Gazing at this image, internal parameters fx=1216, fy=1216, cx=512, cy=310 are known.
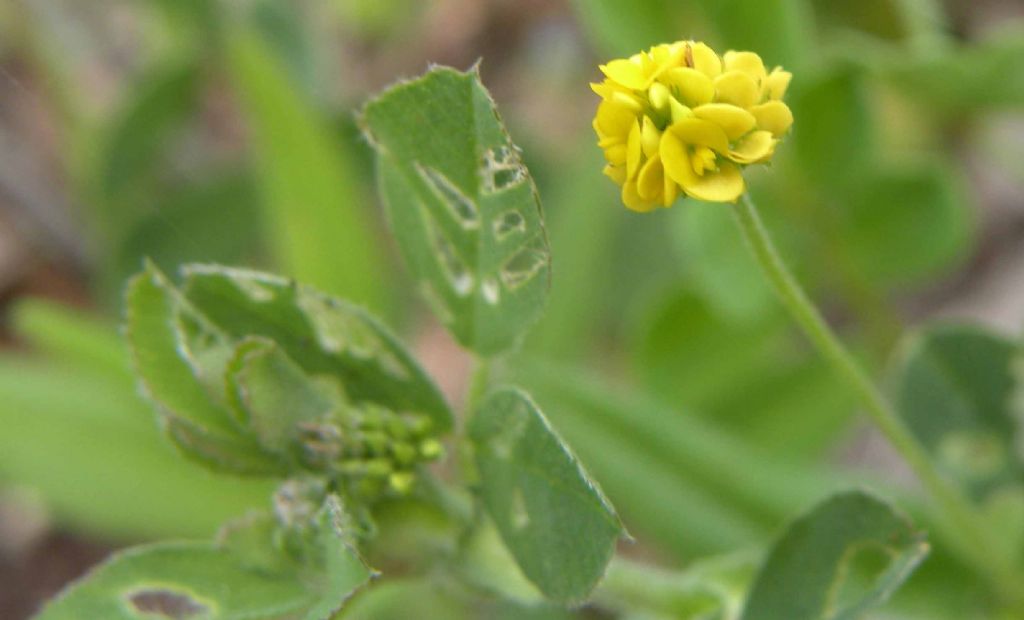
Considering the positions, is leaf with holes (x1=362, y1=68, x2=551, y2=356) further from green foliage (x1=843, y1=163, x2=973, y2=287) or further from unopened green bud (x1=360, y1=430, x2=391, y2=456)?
green foliage (x1=843, y1=163, x2=973, y2=287)

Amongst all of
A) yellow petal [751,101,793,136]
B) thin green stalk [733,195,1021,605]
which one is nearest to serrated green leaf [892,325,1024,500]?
thin green stalk [733,195,1021,605]

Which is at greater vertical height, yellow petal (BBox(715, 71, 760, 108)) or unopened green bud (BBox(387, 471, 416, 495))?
yellow petal (BBox(715, 71, 760, 108))

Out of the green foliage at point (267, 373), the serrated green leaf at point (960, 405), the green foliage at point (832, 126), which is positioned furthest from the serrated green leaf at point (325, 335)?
the green foliage at point (832, 126)

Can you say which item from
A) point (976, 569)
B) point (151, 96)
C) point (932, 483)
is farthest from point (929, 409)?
point (151, 96)

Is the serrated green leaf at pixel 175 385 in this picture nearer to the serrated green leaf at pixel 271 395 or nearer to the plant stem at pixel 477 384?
the serrated green leaf at pixel 271 395

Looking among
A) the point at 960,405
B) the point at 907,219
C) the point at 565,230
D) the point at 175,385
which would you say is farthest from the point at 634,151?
the point at 565,230
